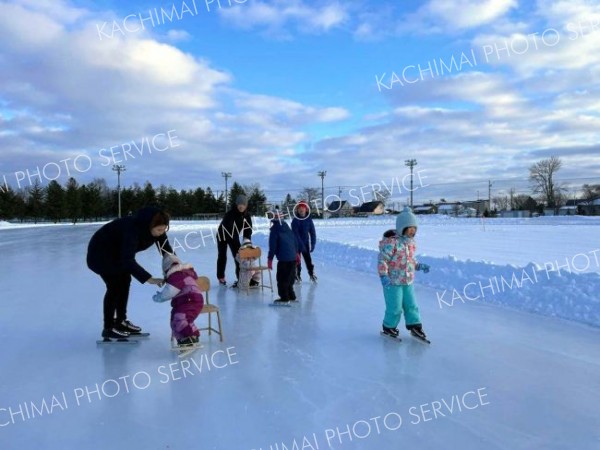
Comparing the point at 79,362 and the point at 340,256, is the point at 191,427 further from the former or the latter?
the point at 340,256

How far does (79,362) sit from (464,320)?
370 centimetres

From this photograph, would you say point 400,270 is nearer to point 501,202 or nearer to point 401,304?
point 401,304

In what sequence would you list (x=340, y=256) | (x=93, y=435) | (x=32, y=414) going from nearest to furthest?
(x=93, y=435) → (x=32, y=414) → (x=340, y=256)

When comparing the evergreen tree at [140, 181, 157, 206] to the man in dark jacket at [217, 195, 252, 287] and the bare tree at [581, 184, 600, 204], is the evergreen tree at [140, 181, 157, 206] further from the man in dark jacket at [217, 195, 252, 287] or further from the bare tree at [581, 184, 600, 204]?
the bare tree at [581, 184, 600, 204]

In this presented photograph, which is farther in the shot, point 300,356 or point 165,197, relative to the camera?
point 165,197

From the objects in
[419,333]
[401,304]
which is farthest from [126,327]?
[419,333]

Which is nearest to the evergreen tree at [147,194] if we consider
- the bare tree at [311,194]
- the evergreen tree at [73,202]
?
the evergreen tree at [73,202]

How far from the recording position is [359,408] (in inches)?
105

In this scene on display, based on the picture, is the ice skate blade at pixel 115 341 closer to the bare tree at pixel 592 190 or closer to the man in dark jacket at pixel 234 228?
the man in dark jacket at pixel 234 228

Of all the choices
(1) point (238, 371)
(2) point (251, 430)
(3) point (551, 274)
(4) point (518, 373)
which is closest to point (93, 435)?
(2) point (251, 430)

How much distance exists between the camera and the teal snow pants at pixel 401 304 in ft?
13.1

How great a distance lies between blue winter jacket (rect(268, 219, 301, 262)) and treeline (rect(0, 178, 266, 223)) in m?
40.3

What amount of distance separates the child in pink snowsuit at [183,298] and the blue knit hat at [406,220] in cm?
187

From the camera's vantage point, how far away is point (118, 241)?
3.88 m
